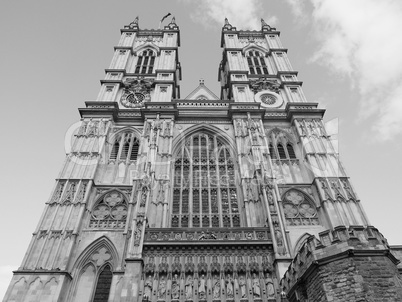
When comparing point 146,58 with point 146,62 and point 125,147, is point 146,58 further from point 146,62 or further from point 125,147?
point 125,147

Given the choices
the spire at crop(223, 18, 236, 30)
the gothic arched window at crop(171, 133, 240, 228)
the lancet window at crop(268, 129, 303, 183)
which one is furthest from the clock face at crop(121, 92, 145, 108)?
the spire at crop(223, 18, 236, 30)

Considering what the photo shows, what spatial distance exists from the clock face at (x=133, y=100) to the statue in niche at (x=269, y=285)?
16.3 metres

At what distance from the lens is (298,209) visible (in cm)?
1838

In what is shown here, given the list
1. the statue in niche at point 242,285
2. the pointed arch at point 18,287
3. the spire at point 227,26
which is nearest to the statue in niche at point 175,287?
the statue in niche at point 242,285

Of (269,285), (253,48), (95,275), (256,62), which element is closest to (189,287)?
(269,285)

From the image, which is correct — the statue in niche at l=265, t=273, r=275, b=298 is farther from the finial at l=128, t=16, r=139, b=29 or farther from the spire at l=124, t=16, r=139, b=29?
the finial at l=128, t=16, r=139, b=29

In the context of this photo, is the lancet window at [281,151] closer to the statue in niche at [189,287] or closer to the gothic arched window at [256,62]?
the gothic arched window at [256,62]

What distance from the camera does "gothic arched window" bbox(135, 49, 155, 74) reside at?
28.9 m

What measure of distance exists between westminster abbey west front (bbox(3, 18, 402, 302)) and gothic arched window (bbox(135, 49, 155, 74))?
0.19 metres

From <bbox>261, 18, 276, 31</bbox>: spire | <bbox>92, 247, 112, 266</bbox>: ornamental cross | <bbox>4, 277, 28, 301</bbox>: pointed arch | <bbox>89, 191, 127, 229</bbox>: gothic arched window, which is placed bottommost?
<bbox>4, 277, 28, 301</bbox>: pointed arch

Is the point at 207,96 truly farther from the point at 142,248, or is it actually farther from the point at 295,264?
the point at 295,264

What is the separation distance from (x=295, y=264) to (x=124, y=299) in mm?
6516

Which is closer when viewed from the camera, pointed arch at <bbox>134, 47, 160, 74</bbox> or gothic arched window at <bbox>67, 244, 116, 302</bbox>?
gothic arched window at <bbox>67, 244, 116, 302</bbox>

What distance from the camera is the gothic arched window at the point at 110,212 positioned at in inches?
681
